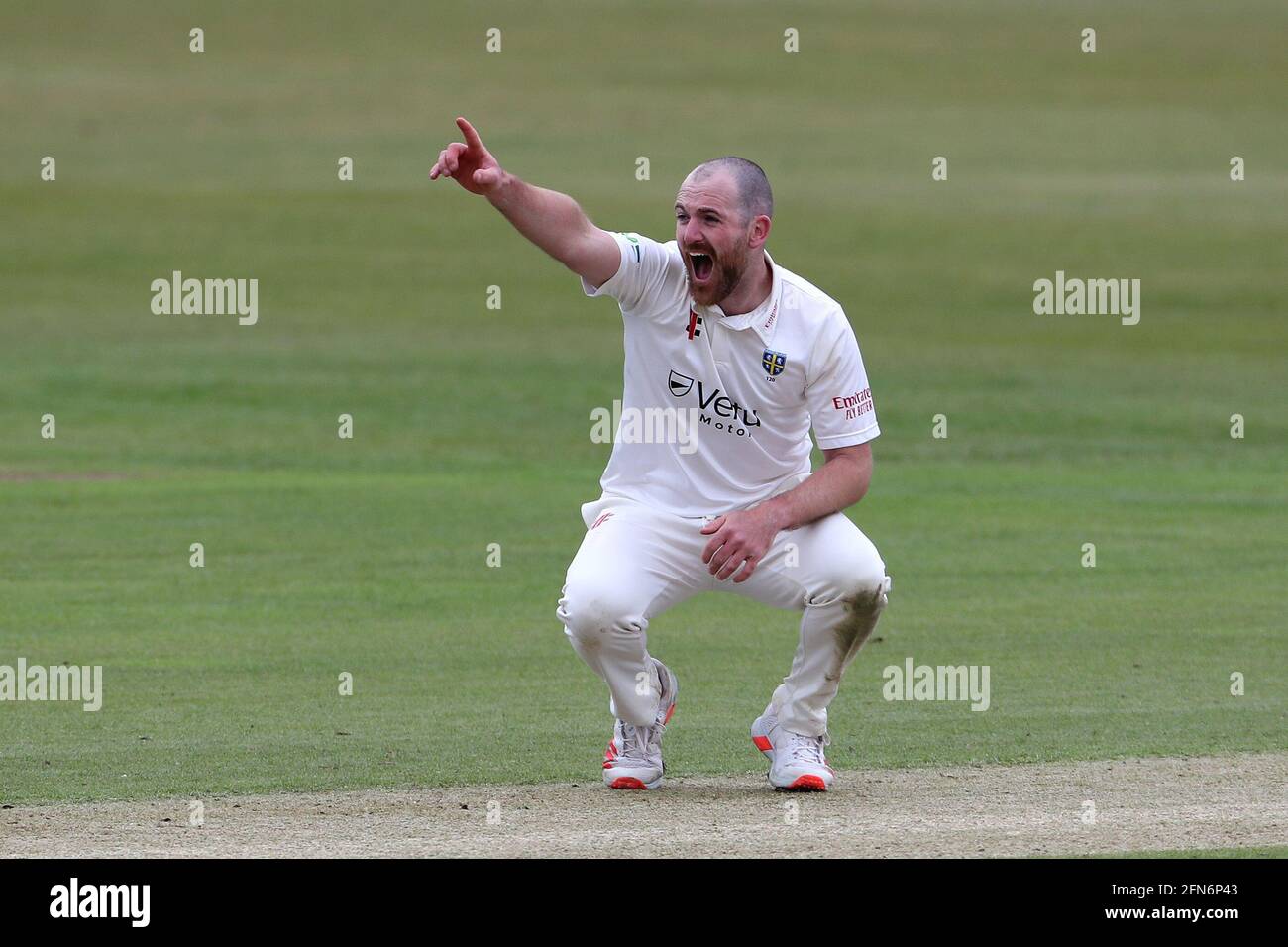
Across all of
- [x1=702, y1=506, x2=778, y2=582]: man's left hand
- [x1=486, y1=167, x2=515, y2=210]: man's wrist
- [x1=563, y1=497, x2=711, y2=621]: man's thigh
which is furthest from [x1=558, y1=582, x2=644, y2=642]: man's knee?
[x1=486, y1=167, x2=515, y2=210]: man's wrist

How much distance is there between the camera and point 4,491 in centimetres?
1853

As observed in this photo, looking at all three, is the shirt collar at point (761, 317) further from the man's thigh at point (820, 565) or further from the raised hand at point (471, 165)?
the raised hand at point (471, 165)

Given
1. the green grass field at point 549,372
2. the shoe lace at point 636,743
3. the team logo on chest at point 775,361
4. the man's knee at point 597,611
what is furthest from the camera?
the green grass field at point 549,372

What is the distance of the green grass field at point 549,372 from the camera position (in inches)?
381

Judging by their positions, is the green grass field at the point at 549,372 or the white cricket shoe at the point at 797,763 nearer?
the white cricket shoe at the point at 797,763

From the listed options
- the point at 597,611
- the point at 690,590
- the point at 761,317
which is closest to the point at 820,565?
the point at 690,590

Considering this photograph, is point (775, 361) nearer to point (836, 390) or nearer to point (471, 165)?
point (836, 390)

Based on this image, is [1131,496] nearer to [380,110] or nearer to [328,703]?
[328,703]

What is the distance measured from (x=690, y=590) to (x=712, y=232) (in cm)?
146

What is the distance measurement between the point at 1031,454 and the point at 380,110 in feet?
122

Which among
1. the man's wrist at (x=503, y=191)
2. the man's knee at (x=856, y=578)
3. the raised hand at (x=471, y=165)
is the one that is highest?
the raised hand at (x=471, y=165)

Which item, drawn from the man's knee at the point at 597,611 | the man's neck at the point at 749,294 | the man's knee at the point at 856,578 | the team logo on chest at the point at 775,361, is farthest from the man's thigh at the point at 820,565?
the man's neck at the point at 749,294

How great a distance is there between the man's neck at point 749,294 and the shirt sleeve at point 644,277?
0.20 m

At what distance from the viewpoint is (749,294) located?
771cm
